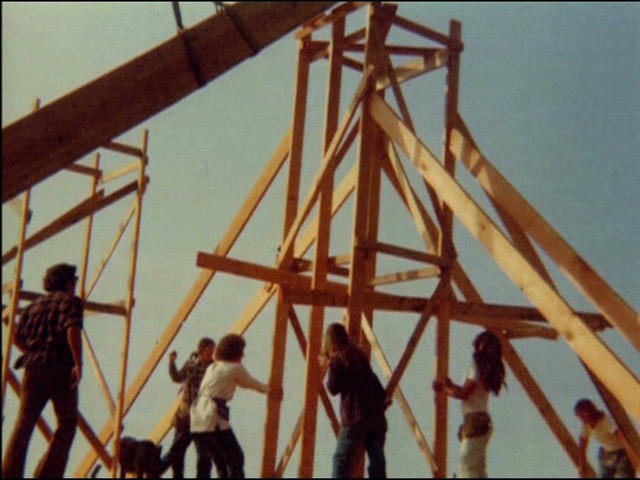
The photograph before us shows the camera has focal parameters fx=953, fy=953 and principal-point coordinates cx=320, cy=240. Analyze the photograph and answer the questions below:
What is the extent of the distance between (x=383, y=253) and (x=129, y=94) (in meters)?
3.88

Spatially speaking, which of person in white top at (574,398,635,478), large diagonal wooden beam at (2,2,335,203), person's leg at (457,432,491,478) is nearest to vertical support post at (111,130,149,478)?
person's leg at (457,432,491,478)

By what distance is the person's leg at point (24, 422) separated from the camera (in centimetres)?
680

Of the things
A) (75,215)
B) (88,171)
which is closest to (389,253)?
(75,215)

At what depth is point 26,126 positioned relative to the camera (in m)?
4.91

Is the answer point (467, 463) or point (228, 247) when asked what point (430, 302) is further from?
point (228, 247)

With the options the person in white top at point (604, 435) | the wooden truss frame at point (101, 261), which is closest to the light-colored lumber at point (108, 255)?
the wooden truss frame at point (101, 261)

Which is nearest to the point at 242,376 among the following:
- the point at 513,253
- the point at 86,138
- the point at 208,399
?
the point at 208,399

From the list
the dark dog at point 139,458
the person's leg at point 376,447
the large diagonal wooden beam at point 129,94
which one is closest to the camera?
the large diagonal wooden beam at point 129,94

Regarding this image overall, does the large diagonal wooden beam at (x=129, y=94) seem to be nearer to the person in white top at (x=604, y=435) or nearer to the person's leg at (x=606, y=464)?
the person in white top at (x=604, y=435)

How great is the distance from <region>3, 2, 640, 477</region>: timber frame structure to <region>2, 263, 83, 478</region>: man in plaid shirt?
1444 mm

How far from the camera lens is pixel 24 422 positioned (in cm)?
697

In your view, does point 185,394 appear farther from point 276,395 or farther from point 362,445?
point 362,445

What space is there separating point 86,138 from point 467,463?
14.0ft

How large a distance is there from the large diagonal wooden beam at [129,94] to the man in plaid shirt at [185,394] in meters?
4.48
